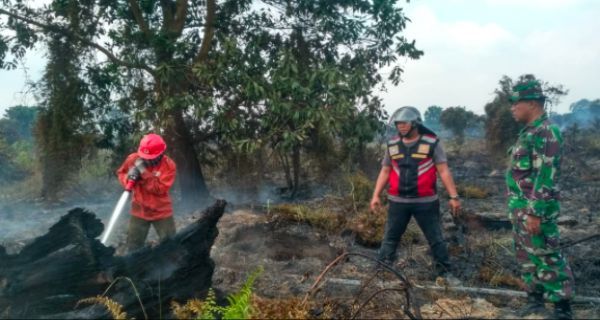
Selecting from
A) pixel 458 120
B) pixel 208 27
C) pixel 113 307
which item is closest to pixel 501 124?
pixel 458 120

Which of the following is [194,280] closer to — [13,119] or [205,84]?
[205,84]

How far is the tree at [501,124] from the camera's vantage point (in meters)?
16.3

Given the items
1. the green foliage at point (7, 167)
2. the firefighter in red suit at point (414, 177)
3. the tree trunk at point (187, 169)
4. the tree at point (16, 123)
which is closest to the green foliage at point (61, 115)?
the tree trunk at point (187, 169)

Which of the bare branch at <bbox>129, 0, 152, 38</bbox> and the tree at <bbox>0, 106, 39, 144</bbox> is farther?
the tree at <bbox>0, 106, 39, 144</bbox>

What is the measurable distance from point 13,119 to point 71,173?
15449 millimetres

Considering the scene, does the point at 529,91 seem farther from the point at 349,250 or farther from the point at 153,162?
the point at 153,162

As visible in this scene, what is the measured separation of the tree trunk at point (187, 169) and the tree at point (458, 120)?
12.6m

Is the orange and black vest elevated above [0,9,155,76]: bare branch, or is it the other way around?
[0,9,155,76]: bare branch

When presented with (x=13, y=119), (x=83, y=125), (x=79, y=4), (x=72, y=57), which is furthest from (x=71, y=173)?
(x=13, y=119)

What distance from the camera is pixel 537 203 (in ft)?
12.8

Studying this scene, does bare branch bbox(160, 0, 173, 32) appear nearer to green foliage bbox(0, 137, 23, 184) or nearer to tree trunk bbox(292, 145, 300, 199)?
tree trunk bbox(292, 145, 300, 199)

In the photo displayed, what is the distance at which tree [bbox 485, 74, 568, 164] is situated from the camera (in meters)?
16.3

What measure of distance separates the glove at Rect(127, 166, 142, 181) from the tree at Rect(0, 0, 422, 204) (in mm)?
3467

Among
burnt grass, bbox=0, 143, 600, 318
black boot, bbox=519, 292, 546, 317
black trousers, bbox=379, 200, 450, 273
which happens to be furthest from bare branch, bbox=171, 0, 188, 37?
black boot, bbox=519, 292, 546, 317
